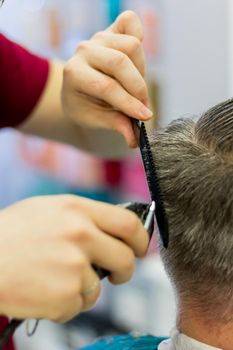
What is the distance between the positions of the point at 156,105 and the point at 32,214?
7.23 ft

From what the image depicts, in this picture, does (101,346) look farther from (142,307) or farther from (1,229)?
(142,307)

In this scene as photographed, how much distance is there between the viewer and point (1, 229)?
2.55 ft

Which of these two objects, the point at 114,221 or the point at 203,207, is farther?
the point at 203,207

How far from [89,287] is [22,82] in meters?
0.99

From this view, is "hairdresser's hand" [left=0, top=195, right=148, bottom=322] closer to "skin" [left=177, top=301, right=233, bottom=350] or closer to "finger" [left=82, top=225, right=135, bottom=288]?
"finger" [left=82, top=225, right=135, bottom=288]

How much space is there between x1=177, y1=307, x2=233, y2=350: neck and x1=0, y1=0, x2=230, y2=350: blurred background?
4.49 feet

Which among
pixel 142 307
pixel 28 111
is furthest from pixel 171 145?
pixel 142 307

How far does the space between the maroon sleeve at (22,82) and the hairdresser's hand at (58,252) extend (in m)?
0.90

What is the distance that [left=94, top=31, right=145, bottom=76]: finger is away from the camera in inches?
45.7

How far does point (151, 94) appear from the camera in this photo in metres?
2.93

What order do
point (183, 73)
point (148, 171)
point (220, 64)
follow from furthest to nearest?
1. point (183, 73)
2. point (220, 64)
3. point (148, 171)

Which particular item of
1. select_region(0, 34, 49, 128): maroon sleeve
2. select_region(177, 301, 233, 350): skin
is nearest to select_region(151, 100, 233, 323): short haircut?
select_region(177, 301, 233, 350): skin

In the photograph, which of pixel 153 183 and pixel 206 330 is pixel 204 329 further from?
pixel 153 183

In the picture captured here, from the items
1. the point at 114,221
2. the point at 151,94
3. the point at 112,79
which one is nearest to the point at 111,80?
the point at 112,79
